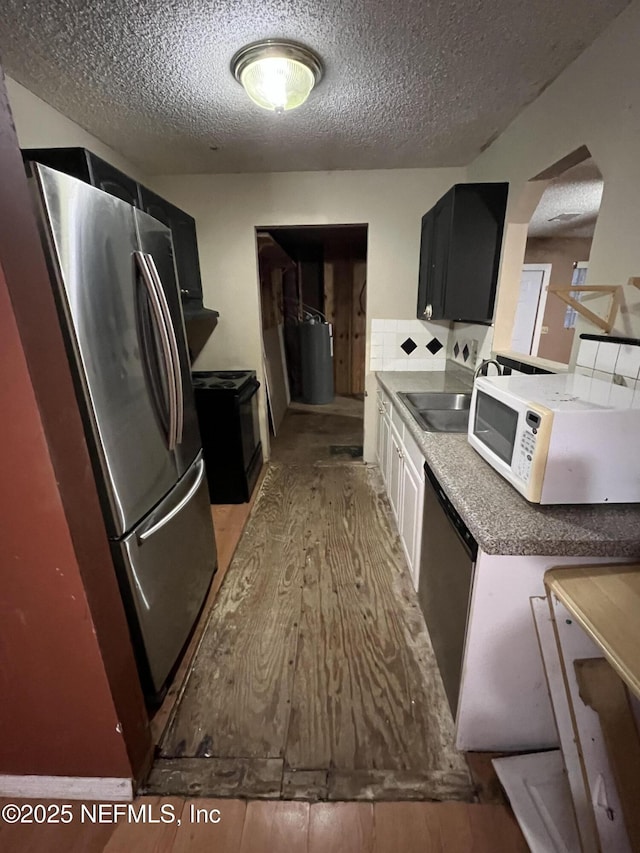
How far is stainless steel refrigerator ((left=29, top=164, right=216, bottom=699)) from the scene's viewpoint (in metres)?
0.99

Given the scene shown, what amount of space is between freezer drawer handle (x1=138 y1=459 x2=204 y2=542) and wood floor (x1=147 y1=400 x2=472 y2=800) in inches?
25.2

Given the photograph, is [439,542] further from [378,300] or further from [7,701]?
[378,300]

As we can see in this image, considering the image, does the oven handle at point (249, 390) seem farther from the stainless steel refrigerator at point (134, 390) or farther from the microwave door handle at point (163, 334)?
the microwave door handle at point (163, 334)

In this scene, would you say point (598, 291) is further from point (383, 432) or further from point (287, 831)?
point (287, 831)

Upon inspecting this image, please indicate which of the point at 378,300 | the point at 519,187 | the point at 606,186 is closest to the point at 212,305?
the point at 378,300

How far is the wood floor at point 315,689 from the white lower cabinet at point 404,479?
0.67ft

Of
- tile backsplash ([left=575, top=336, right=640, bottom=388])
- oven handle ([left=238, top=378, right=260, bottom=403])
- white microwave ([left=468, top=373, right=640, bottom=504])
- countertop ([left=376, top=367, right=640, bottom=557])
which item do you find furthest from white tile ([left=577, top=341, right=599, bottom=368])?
oven handle ([left=238, top=378, right=260, bottom=403])

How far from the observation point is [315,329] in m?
5.33

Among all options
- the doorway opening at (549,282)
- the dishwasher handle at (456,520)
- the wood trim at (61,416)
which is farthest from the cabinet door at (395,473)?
the doorway opening at (549,282)

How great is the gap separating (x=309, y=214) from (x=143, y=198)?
4.35 feet

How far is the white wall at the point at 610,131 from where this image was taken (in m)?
1.20

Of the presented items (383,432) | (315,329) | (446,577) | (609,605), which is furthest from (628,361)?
(315,329)

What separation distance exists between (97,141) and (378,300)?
2.12 m

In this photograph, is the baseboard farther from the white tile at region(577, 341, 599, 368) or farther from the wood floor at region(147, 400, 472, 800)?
the white tile at region(577, 341, 599, 368)
